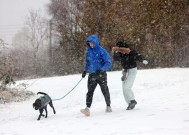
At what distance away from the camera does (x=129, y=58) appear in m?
10.3

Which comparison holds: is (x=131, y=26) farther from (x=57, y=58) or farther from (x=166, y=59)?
(x=57, y=58)

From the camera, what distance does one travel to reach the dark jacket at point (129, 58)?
10.2 metres

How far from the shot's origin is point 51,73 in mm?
46312

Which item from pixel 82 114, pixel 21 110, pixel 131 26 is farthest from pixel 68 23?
pixel 82 114

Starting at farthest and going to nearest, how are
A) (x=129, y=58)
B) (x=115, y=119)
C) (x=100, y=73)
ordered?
1. (x=129, y=58)
2. (x=100, y=73)
3. (x=115, y=119)

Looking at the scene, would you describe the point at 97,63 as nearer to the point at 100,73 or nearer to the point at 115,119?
the point at 100,73

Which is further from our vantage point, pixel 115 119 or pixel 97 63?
pixel 97 63

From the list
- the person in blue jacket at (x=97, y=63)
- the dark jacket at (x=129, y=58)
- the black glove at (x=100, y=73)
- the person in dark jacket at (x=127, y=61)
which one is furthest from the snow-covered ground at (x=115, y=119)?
the dark jacket at (x=129, y=58)

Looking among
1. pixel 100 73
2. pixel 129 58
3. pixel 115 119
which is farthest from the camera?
pixel 129 58

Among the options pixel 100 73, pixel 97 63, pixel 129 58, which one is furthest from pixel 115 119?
pixel 129 58

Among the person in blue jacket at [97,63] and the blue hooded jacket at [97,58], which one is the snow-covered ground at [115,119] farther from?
the blue hooded jacket at [97,58]

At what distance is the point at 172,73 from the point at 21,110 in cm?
843

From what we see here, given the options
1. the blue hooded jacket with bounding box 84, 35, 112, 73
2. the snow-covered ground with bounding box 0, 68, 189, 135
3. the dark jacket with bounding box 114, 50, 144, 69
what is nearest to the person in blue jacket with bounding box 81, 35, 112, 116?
the blue hooded jacket with bounding box 84, 35, 112, 73

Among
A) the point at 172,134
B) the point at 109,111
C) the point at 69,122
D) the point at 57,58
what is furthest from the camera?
the point at 57,58
